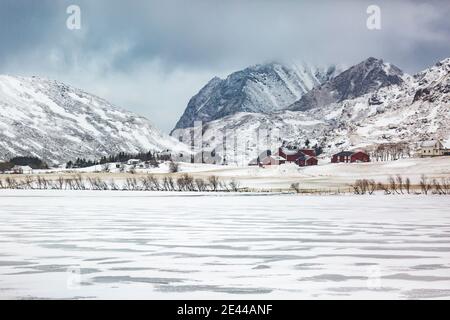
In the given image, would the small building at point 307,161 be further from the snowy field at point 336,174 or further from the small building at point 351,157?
the snowy field at point 336,174

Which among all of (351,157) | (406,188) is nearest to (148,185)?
(406,188)

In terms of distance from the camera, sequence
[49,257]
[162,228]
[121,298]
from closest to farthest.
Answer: [121,298] → [49,257] → [162,228]

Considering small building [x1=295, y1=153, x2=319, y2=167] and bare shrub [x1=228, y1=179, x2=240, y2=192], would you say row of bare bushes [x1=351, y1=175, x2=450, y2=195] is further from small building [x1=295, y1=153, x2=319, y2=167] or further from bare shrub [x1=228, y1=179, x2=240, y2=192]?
small building [x1=295, y1=153, x2=319, y2=167]

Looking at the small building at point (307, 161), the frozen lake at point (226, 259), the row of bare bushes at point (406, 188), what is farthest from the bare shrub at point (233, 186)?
the small building at point (307, 161)

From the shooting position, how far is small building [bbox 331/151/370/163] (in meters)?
181

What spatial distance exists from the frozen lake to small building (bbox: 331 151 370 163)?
504 ft

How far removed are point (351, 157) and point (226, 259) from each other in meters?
172

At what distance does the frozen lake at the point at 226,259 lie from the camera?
12.5m

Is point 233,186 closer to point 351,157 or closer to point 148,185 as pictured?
point 148,185
